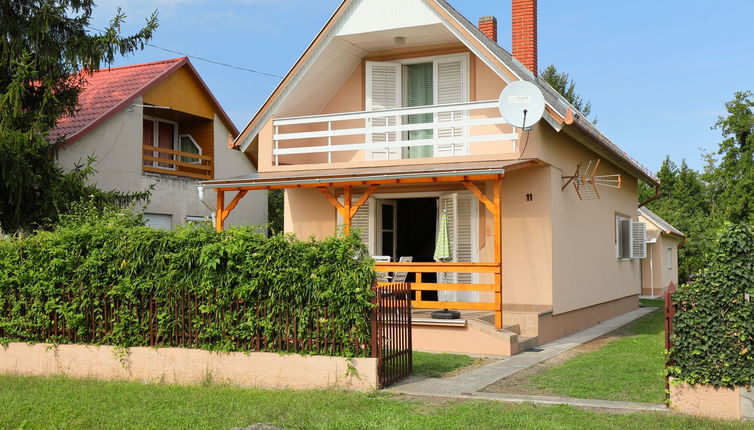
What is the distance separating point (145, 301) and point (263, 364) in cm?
210

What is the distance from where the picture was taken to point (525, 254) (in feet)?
50.6

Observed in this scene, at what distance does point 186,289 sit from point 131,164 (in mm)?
12070

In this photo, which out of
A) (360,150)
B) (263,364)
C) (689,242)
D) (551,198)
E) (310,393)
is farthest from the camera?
(689,242)

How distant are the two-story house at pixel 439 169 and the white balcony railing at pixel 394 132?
0.03 metres

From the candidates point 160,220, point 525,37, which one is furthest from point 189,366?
point 525,37

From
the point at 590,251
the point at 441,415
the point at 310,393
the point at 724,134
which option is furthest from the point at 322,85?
the point at 724,134

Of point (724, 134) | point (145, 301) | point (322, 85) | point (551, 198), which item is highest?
point (724, 134)

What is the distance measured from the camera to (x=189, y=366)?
1025 centimetres

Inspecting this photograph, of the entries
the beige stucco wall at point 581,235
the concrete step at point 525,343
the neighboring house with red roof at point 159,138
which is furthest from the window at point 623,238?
the neighboring house with red roof at point 159,138

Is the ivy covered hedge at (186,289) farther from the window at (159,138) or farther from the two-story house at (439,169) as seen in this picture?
the window at (159,138)

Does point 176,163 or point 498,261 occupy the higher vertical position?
point 176,163

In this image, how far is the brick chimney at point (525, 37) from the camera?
19625 millimetres

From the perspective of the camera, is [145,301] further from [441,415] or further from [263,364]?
[441,415]

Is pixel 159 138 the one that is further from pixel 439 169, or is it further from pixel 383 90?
pixel 439 169
